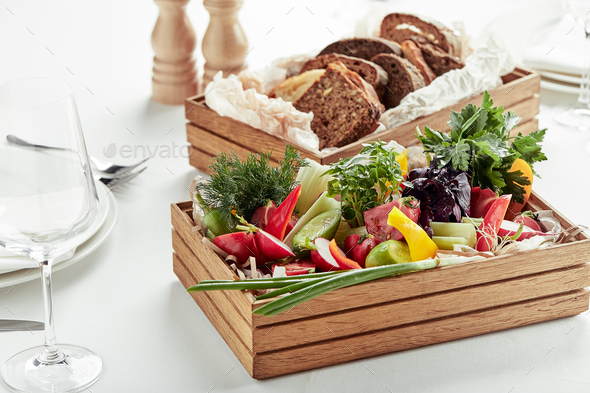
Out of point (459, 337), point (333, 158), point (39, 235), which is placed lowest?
point (459, 337)

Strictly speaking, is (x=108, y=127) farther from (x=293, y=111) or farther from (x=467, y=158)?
(x=467, y=158)

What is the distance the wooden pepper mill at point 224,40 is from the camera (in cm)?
185

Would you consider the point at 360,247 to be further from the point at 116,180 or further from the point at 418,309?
the point at 116,180

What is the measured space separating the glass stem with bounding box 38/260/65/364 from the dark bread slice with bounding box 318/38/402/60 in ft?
3.84

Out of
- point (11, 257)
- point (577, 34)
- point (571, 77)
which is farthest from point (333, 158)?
point (577, 34)

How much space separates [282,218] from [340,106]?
1.98 feet

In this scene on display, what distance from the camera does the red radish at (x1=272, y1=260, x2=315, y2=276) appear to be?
40.2 inches

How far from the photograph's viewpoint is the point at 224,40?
1874mm

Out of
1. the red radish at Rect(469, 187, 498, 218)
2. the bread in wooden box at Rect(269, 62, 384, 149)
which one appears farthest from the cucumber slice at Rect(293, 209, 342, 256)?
the bread in wooden box at Rect(269, 62, 384, 149)

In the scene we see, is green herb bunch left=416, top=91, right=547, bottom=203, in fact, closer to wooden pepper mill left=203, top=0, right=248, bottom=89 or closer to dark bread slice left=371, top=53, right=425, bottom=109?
dark bread slice left=371, top=53, right=425, bottom=109

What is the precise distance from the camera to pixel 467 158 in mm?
1149

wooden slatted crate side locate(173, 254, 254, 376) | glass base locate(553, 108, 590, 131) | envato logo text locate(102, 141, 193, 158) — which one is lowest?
glass base locate(553, 108, 590, 131)

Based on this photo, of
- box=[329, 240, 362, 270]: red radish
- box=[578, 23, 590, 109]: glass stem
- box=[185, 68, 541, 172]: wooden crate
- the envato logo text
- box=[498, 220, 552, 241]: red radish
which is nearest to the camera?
box=[329, 240, 362, 270]: red radish

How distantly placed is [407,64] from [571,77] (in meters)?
0.51
